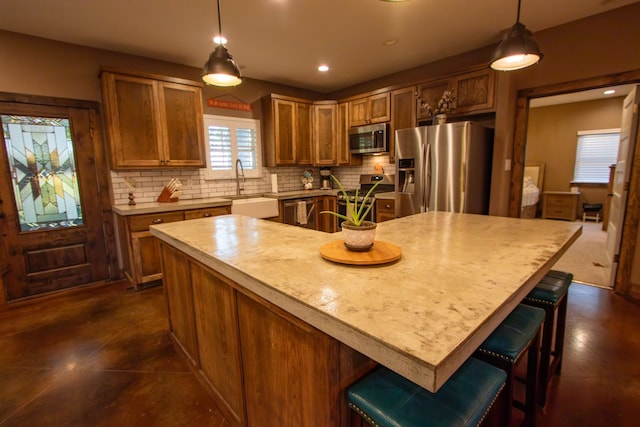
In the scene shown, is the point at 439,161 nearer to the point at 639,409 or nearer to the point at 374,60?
the point at 374,60

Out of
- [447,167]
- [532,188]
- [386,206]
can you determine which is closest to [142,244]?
[386,206]

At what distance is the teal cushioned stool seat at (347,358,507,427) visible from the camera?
795mm

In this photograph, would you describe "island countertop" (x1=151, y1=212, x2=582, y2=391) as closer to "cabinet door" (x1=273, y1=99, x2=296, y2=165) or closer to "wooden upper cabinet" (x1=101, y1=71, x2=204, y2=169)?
"wooden upper cabinet" (x1=101, y1=71, x2=204, y2=169)

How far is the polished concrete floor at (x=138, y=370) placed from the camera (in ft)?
5.35

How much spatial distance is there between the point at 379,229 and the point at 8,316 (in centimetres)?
360

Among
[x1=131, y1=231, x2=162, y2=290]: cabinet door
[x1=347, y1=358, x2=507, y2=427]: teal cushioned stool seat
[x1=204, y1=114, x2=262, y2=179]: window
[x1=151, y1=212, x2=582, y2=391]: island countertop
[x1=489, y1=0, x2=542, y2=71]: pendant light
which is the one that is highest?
[x1=489, y1=0, x2=542, y2=71]: pendant light

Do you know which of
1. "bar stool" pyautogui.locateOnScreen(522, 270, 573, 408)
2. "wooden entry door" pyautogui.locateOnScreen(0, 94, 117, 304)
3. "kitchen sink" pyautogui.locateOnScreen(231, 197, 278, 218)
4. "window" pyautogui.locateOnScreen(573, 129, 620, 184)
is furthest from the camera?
"window" pyautogui.locateOnScreen(573, 129, 620, 184)

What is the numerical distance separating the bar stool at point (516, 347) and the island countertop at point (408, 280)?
274mm

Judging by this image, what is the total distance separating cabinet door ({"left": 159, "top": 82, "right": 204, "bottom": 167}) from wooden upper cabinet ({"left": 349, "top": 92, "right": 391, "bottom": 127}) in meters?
2.32

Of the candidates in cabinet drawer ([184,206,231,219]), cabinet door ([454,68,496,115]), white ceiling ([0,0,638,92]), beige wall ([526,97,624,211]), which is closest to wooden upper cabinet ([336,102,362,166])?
white ceiling ([0,0,638,92])

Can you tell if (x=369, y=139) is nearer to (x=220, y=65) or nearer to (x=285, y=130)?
(x=285, y=130)

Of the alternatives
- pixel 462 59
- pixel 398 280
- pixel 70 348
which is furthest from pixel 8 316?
pixel 462 59

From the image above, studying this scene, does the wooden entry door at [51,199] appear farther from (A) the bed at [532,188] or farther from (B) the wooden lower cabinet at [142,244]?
(A) the bed at [532,188]

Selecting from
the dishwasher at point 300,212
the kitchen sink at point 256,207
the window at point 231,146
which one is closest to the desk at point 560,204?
the dishwasher at point 300,212
